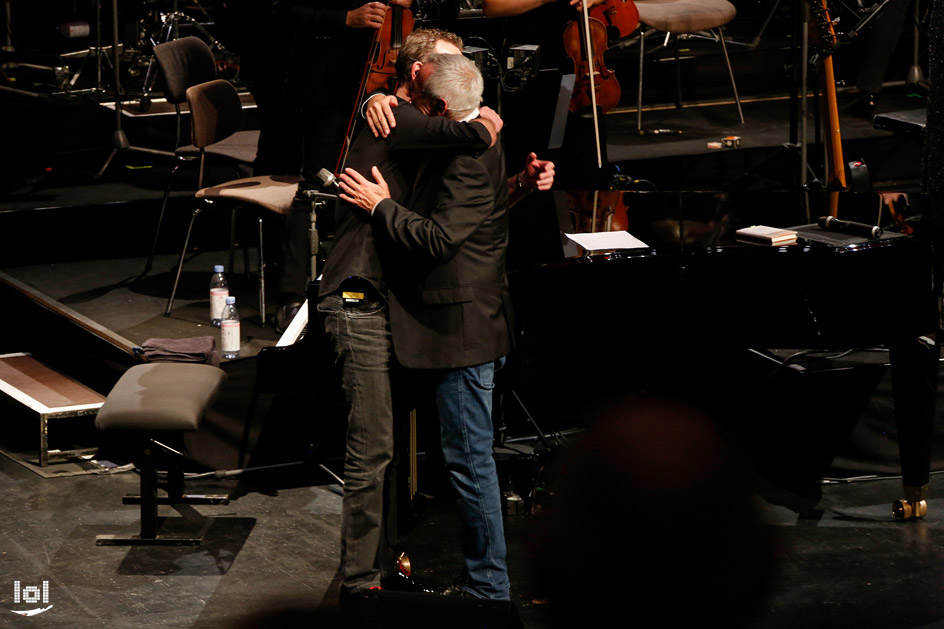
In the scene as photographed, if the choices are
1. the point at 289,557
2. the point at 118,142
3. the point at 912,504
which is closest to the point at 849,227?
the point at 912,504

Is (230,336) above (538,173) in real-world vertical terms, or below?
below

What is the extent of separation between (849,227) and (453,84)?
60.2 inches

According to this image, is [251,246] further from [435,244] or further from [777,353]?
[435,244]

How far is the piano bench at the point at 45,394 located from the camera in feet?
15.5

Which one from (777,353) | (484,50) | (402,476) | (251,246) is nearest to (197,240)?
(251,246)

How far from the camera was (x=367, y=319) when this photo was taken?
3.33m

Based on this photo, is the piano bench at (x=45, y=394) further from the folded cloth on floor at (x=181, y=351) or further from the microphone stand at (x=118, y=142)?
the microphone stand at (x=118, y=142)

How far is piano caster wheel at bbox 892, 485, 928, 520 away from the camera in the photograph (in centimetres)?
412

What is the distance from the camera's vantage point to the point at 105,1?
8.27 metres

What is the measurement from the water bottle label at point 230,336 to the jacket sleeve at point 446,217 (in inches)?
62.3

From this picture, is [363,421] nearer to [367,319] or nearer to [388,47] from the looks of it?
[367,319]


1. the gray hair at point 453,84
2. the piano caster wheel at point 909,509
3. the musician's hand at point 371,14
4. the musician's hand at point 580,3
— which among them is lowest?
the piano caster wheel at point 909,509

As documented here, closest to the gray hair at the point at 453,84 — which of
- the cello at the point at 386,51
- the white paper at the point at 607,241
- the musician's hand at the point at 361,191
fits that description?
the musician's hand at the point at 361,191
